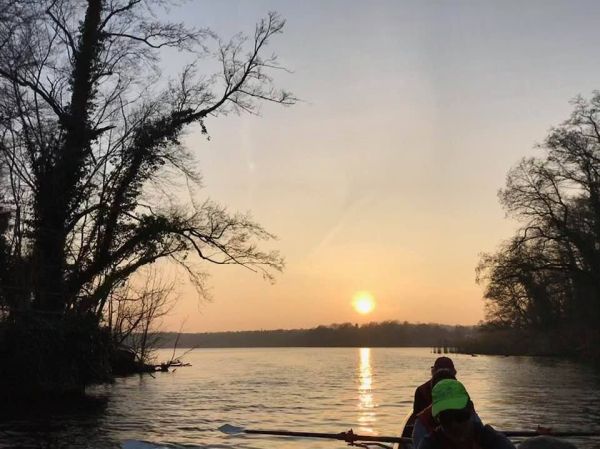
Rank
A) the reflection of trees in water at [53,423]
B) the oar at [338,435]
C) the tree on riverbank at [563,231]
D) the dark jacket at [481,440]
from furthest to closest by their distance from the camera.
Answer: the tree on riverbank at [563,231]
the reflection of trees in water at [53,423]
the oar at [338,435]
the dark jacket at [481,440]

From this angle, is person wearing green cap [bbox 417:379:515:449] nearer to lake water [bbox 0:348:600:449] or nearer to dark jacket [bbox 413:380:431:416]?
dark jacket [bbox 413:380:431:416]

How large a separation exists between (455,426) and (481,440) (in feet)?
1.38

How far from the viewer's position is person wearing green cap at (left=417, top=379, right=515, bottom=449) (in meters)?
3.94

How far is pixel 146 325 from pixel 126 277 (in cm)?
1214

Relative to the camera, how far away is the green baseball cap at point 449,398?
393 cm

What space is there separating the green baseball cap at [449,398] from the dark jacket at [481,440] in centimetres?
39

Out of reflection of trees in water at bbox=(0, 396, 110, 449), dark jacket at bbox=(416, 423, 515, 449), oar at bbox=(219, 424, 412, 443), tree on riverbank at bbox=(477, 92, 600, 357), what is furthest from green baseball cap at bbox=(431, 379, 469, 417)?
tree on riverbank at bbox=(477, 92, 600, 357)

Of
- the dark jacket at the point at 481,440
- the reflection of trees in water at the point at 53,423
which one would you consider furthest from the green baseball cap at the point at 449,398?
the reflection of trees in water at the point at 53,423

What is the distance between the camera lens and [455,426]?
4012 millimetres

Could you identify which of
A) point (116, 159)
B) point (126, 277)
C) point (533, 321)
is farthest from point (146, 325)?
point (533, 321)

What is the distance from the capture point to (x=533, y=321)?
2601 inches

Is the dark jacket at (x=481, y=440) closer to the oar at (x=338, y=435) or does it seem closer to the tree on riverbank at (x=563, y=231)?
the oar at (x=338, y=435)

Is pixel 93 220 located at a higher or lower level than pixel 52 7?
lower

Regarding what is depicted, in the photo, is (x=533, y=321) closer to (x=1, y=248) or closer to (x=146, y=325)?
(x=146, y=325)
